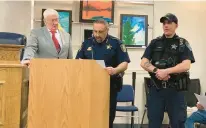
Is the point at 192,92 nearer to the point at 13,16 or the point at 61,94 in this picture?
the point at 13,16

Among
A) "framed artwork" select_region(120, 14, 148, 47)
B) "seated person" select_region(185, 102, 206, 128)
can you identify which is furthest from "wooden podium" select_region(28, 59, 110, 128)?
"framed artwork" select_region(120, 14, 148, 47)

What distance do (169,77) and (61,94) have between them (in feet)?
3.72

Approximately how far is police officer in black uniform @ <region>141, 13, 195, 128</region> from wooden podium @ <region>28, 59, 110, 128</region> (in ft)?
2.71

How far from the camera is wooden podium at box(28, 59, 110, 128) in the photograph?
220cm

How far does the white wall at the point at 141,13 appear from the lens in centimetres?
516

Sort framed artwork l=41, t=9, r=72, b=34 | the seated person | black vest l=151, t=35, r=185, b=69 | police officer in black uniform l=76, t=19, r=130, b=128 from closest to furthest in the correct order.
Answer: black vest l=151, t=35, r=185, b=69 < police officer in black uniform l=76, t=19, r=130, b=128 < the seated person < framed artwork l=41, t=9, r=72, b=34

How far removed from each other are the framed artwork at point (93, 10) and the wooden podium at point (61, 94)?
127 inches

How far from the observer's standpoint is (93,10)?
5.41 meters

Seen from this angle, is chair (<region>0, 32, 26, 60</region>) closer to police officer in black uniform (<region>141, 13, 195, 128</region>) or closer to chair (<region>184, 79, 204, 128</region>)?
police officer in black uniform (<region>141, 13, 195, 128</region>)

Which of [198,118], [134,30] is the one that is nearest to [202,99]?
[198,118]

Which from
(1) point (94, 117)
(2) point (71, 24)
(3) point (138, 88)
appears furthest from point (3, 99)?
(3) point (138, 88)

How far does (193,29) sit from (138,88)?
1624 millimetres

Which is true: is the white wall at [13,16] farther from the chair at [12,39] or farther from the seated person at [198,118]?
the seated person at [198,118]

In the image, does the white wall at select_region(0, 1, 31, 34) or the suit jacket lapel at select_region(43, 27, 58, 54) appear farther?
the white wall at select_region(0, 1, 31, 34)
